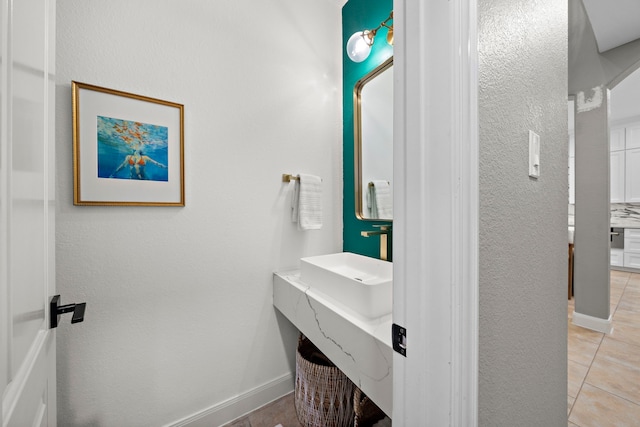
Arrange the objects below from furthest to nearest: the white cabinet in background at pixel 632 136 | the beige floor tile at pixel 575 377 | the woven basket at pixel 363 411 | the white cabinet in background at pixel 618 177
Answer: the white cabinet in background at pixel 618 177, the white cabinet in background at pixel 632 136, the beige floor tile at pixel 575 377, the woven basket at pixel 363 411

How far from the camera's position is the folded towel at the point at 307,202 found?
1.53 metres

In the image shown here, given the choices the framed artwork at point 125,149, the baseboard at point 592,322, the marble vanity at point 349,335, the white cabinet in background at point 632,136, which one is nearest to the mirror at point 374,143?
the marble vanity at point 349,335

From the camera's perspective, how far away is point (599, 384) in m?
1.58

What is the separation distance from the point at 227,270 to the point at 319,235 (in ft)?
2.06

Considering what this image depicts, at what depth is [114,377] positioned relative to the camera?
1.12 m

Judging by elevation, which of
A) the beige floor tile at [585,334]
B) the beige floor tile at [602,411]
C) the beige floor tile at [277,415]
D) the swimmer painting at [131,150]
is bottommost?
the beige floor tile at [277,415]

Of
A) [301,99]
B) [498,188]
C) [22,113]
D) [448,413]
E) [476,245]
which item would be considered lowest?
[448,413]

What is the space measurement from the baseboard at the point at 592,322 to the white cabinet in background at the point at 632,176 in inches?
129

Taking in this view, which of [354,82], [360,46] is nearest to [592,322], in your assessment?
[354,82]

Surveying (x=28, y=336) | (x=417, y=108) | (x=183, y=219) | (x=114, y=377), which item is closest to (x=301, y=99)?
(x=183, y=219)

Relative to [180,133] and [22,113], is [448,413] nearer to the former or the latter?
[22,113]

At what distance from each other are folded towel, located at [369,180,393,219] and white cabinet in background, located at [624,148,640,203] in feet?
17.1

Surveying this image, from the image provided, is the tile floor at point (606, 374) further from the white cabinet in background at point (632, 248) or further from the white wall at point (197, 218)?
the white cabinet in background at point (632, 248)

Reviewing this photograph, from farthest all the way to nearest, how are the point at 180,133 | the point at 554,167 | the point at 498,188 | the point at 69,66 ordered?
the point at 180,133 < the point at 69,66 < the point at 554,167 < the point at 498,188
